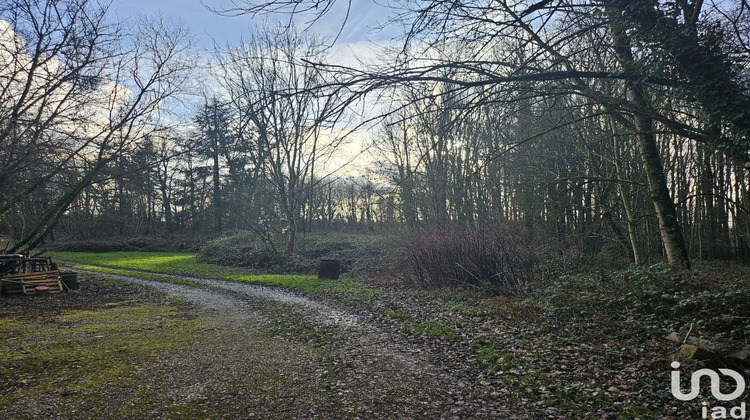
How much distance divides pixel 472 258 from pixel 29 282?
13.1 meters

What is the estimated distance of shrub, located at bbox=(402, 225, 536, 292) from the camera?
1041 centimetres

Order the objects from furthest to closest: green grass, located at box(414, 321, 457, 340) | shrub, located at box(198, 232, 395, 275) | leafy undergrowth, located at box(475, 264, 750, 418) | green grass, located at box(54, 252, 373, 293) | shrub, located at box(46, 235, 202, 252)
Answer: shrub, located at box(46, 235, 202, 252) < shrub, located at box(198, 232, 395, 275) < green grass, located at box(54, 252, 373, 293) < green grass, located at box(414, 321, 457, 340) < leafy undergrowth, located at box(475, 264, 750, 418)

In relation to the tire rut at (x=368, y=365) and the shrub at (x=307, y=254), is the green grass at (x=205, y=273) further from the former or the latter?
the tire rut at (x=368, y=365)

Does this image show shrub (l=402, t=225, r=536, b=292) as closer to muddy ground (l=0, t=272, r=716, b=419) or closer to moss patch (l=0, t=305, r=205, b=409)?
muddy ground (l=0, t=272, r=716, b=419)

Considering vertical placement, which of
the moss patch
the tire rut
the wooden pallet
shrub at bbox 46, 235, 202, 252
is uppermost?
shrub at bbox 46, 235, 202, 252

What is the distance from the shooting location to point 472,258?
1105 cm

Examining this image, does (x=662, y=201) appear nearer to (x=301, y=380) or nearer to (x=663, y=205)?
(x=663, y=205)

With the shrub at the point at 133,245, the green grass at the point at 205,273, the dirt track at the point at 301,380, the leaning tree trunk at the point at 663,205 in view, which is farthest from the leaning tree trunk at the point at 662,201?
the shrub at the point at 133,245

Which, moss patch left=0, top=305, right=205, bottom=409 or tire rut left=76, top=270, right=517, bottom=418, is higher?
moss patch left=0, top=305, right=205, bottom=409

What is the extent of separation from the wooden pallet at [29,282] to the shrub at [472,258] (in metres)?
11.2

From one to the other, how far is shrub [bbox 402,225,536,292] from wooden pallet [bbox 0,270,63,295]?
11223mm

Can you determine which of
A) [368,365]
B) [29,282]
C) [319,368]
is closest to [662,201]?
[368,365]

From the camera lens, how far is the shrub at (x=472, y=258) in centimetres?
1041

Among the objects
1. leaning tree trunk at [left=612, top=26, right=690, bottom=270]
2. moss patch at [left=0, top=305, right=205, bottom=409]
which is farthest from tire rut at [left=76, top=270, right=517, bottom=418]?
leaning tree trunk at [left=612, top=26, right=690, bottom=270]
